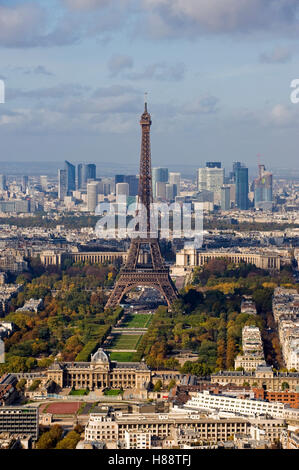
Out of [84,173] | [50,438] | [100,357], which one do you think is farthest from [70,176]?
[50,438]

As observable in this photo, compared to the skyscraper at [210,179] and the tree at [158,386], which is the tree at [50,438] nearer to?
the tree at [158,386]

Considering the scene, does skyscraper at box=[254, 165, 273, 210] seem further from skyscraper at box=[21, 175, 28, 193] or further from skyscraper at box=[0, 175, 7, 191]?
A: skyscraper at box=[0, 175, 7, 191]

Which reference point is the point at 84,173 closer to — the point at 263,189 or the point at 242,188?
the point at 242,188

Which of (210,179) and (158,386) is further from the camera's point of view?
(210,179)

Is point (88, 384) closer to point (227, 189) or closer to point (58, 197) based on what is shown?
point (227, 189)

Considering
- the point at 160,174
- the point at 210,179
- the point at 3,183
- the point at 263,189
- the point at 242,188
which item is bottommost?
the point at 263,189

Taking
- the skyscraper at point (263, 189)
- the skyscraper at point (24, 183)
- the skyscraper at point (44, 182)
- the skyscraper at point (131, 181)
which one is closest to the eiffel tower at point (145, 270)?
the skyscraper at point (131, 181)
